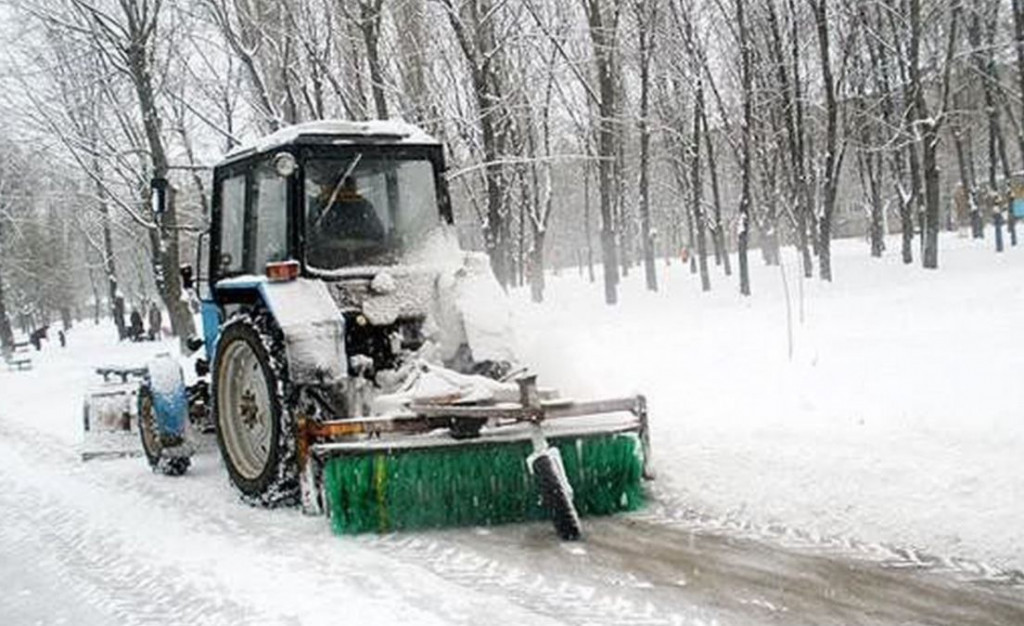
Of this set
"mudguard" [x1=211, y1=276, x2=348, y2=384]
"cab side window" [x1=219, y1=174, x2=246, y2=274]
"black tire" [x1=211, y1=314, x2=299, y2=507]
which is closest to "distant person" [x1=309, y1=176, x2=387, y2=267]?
"mudguard" [x1=211, y1=276, x2=348, y2=384]

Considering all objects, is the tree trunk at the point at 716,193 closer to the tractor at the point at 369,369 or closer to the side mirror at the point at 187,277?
the side mirror at the point at 187,277

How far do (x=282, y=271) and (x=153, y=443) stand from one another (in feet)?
9.52

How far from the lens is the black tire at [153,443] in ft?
28.1

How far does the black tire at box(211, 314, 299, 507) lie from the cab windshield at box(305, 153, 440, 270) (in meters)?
0.72

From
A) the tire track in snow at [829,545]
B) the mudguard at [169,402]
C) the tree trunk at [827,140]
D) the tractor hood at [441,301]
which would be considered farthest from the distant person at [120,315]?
the tire track in snow at [829,545]

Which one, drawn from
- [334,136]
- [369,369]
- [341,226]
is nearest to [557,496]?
[369,369]

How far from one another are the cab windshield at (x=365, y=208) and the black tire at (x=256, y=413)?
717mm

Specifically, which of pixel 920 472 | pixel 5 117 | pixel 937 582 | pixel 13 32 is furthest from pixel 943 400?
pixel 5 117

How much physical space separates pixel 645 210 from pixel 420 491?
21.1m

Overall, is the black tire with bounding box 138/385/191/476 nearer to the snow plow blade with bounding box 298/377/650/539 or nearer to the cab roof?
the cab roof

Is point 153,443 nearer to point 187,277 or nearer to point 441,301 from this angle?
point 187,277

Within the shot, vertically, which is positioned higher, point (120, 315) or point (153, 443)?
point (120, 315)

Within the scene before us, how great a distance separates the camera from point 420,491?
6250mm

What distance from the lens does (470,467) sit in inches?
247
